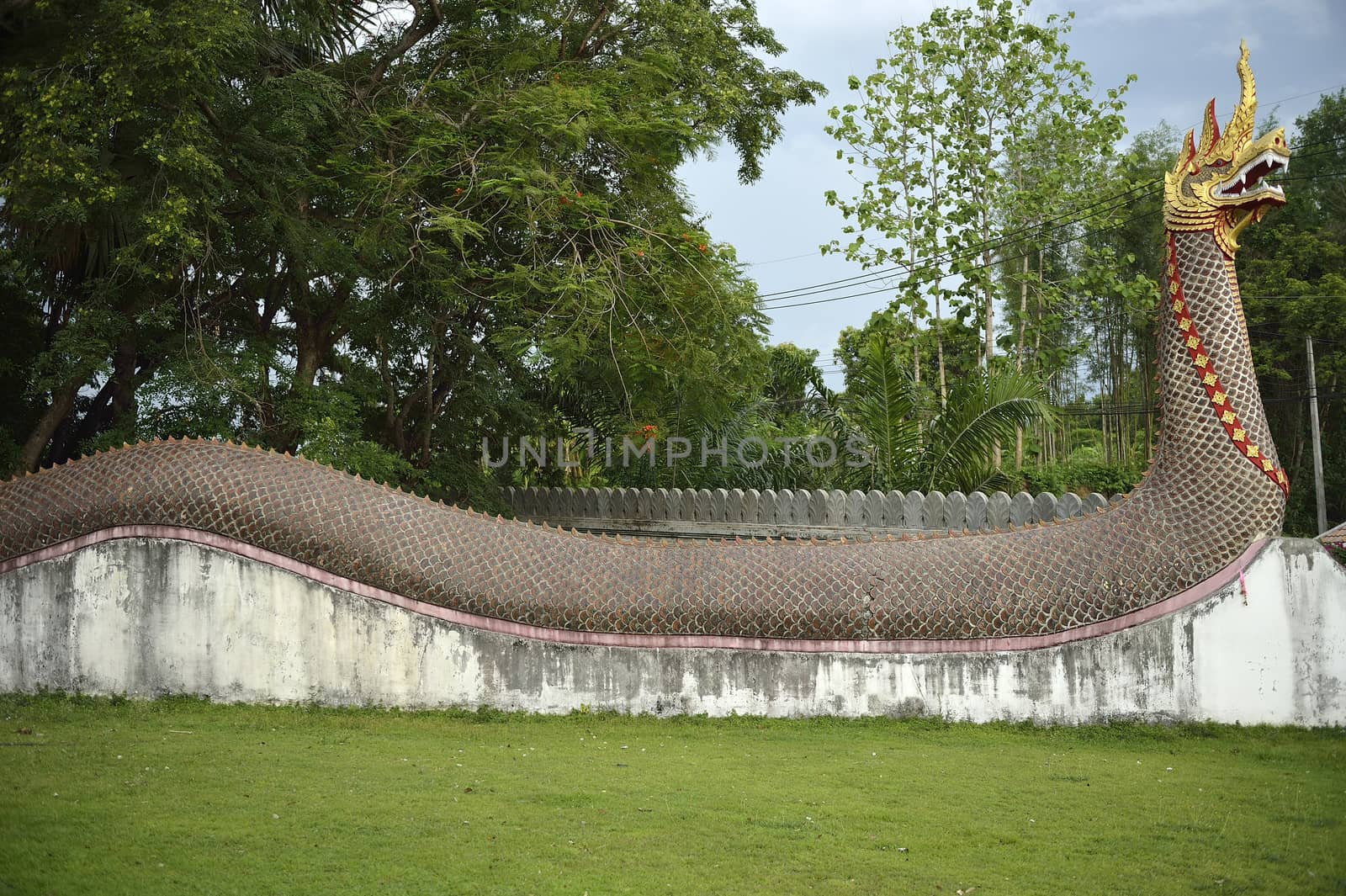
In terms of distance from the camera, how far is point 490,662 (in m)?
9.49

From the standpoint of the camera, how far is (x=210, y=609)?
9.38 meters

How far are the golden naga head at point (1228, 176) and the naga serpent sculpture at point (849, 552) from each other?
0.02m

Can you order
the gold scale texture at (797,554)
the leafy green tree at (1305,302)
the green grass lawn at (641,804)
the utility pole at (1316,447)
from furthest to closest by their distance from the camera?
the leafy green tree at (1305,302) → the utility pole at (1316,447) → the gold scale texture at (797,554) → the green grass lawn at (641,804)

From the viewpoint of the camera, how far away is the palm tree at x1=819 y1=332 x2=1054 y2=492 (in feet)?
47.3

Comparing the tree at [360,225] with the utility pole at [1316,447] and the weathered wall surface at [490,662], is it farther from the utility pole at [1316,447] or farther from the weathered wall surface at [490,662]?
the utility pole at [1316,447]

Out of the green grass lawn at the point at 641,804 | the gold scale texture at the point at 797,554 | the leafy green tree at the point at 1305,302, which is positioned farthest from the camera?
the leafy green tree at the point at 1305,302

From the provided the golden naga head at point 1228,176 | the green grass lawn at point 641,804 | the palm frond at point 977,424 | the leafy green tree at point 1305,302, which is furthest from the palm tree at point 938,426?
the leafy green tree at point 1305,302

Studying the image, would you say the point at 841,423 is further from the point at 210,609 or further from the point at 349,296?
the point at 210,609

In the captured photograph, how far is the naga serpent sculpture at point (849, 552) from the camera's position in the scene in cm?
930

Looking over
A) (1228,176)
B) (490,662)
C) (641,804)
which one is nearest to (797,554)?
(490,662)

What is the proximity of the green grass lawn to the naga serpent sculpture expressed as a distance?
842 millimetres

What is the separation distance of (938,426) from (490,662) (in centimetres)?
768

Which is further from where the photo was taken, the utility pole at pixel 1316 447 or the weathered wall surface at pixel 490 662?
the utility pole at pixel 1316 447

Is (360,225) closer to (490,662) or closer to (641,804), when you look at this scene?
(490,662)
